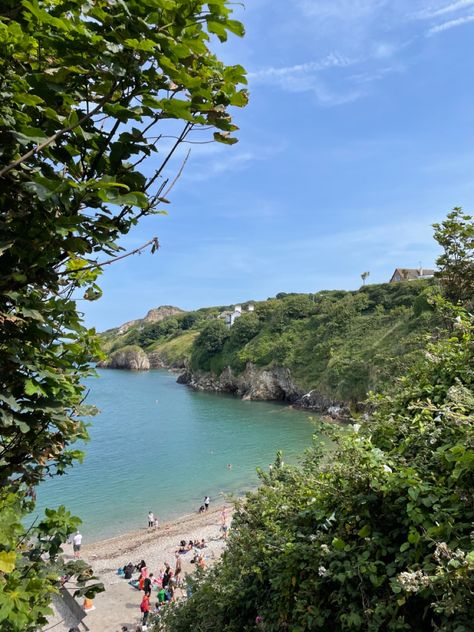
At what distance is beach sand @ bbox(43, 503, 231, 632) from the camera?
1493cm

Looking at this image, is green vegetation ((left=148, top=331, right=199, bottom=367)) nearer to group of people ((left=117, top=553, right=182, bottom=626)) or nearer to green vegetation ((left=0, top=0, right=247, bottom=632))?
group of people ((left=117, top=553, right=182, bottom=626))

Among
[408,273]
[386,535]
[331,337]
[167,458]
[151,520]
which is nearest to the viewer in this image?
[386,535]

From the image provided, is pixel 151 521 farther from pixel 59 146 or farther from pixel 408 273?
pixel 408 273

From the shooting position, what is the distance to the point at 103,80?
2.11 meters

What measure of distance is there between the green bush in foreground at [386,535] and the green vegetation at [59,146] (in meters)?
2.02

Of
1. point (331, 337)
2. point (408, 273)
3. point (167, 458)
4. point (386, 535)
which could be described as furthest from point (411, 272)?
point (386, 535)

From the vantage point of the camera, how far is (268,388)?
68062 millimetres

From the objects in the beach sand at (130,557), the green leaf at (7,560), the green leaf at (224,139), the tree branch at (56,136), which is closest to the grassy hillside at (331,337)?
the beach sand at (130,557)

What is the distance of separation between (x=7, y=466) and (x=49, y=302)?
117cm

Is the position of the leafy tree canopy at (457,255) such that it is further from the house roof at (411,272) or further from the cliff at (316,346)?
the house roof at (411,272)

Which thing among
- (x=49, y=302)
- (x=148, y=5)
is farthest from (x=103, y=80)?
(x=49, y=302)

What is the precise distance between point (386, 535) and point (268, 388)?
65443 millimetres

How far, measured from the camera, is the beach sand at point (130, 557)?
14930mm

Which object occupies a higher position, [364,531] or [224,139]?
[224,139]
